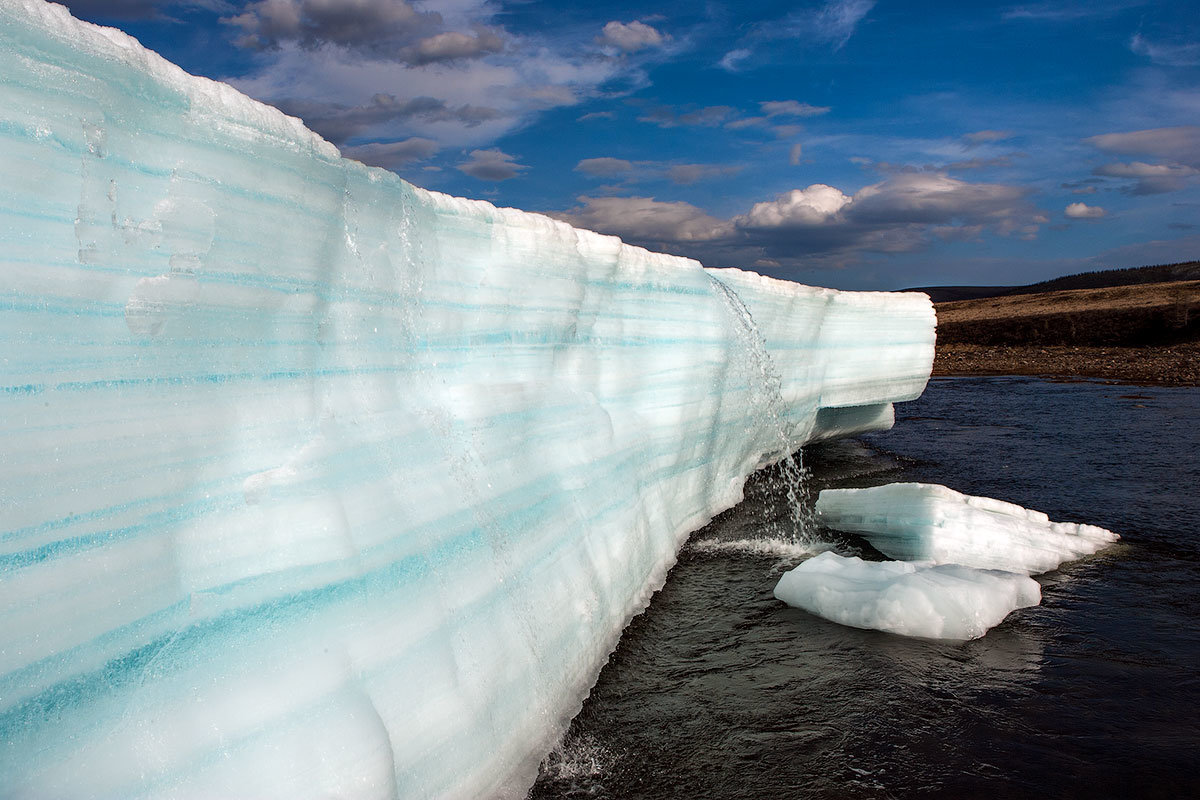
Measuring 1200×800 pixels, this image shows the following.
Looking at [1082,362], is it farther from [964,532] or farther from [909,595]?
[909,595]

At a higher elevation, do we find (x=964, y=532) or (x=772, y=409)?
(x=772, y=409)

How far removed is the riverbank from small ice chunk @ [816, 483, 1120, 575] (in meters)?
15.9

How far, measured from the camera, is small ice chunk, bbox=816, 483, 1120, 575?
5758mm

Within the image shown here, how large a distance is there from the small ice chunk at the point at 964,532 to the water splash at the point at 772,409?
0.68 m

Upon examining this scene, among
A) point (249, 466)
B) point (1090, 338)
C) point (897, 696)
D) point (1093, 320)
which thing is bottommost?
point (897, 696)

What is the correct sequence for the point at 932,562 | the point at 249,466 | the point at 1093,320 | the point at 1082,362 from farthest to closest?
the point at 1093,320 → the point at 1082,362 → the point at 932,562 → the point at 249,466

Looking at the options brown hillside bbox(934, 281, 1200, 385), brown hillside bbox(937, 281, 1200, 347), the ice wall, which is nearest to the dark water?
the ice wall

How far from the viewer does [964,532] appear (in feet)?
19.1

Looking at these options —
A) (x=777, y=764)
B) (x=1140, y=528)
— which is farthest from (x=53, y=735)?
(x=1140, y=528)

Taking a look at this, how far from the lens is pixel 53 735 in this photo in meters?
1.91

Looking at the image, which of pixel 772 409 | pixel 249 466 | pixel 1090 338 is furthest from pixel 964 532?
pixel 1090 338

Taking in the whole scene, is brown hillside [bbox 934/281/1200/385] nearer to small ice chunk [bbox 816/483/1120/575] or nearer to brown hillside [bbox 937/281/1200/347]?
brown hillside [bbox 937/281/1200/347]

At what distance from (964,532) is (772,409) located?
118 inches

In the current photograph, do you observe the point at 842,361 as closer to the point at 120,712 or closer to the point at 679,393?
the point at 679,393
